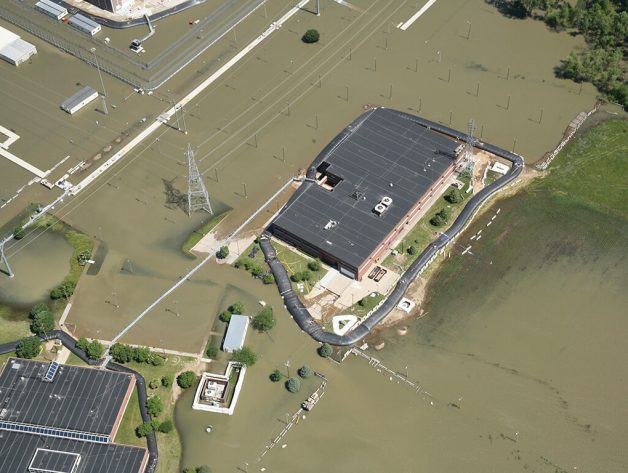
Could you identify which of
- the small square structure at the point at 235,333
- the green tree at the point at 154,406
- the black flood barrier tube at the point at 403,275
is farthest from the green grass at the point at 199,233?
the green tree at the point at 154,406

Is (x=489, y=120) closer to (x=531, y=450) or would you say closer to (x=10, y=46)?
(x=531, y=450)

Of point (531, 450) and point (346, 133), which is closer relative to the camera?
point (531, 450)

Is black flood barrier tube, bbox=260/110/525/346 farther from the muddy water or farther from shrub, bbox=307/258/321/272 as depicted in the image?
the muddy water

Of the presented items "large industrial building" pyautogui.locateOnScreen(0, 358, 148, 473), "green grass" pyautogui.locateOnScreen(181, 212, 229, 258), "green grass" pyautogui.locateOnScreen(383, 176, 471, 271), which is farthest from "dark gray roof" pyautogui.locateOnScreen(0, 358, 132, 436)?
"green grass" pyautogui.locateOnScreen(383, 176, 471, 271)

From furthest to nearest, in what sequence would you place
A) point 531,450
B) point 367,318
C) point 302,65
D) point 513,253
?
1. point 302,65
2. point 513,253
3. point 367,318
4. point 531,450

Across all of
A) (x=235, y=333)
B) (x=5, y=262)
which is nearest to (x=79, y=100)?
(x=5, y=262)

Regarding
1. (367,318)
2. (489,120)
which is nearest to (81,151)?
(367,318)

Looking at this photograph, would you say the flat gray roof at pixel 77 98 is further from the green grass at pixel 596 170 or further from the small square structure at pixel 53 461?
the green grass at pixel 596 170
